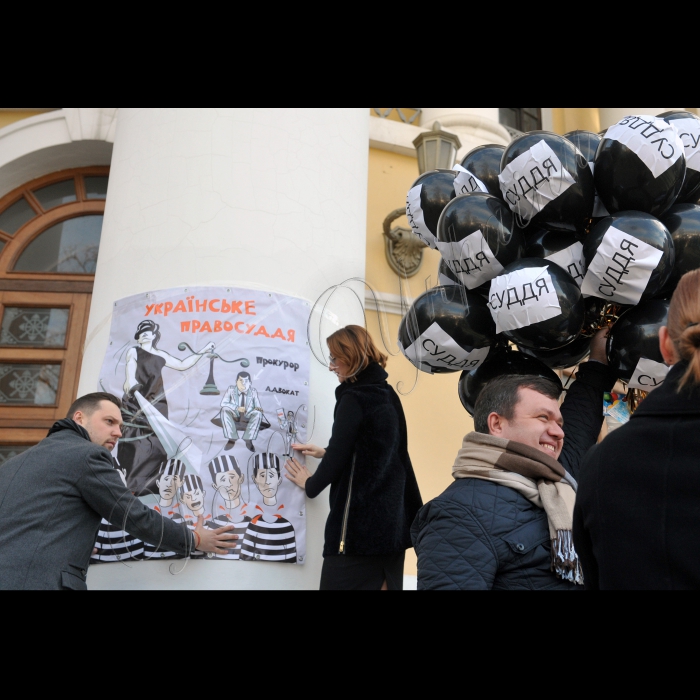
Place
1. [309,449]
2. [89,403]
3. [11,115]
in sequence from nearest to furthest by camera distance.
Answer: [89,403] → [309,449] → [11,115]

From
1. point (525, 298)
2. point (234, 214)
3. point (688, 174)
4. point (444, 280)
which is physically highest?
point (234, 214)

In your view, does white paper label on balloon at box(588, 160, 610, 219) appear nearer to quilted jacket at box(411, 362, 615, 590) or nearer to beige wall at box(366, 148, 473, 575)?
quilted jacket at box(411, 362, 615, 590)

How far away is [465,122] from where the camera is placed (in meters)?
6.93

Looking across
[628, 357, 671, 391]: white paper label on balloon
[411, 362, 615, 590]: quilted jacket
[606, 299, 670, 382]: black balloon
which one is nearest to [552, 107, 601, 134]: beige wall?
[606, 299, 670, 382]: black balloon

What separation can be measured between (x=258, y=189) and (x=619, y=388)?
8.18ft

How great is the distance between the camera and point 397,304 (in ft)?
20.2

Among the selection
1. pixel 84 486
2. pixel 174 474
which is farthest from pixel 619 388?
pixel 84 486

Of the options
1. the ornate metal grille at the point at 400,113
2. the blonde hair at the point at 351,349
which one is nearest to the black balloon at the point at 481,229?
the blonde hair at the point at 351,349

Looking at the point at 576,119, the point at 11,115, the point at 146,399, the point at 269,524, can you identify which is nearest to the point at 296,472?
the point at 269,524

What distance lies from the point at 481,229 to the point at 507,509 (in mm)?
1004

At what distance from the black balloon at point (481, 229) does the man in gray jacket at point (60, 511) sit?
141 cm

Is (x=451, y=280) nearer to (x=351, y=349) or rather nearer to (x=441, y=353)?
(x=441, y=353)

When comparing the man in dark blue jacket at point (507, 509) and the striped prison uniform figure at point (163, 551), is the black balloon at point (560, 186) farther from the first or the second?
the striped prison uniform figure at point (163, 551)

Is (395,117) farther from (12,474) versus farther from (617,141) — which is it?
(12,474)
